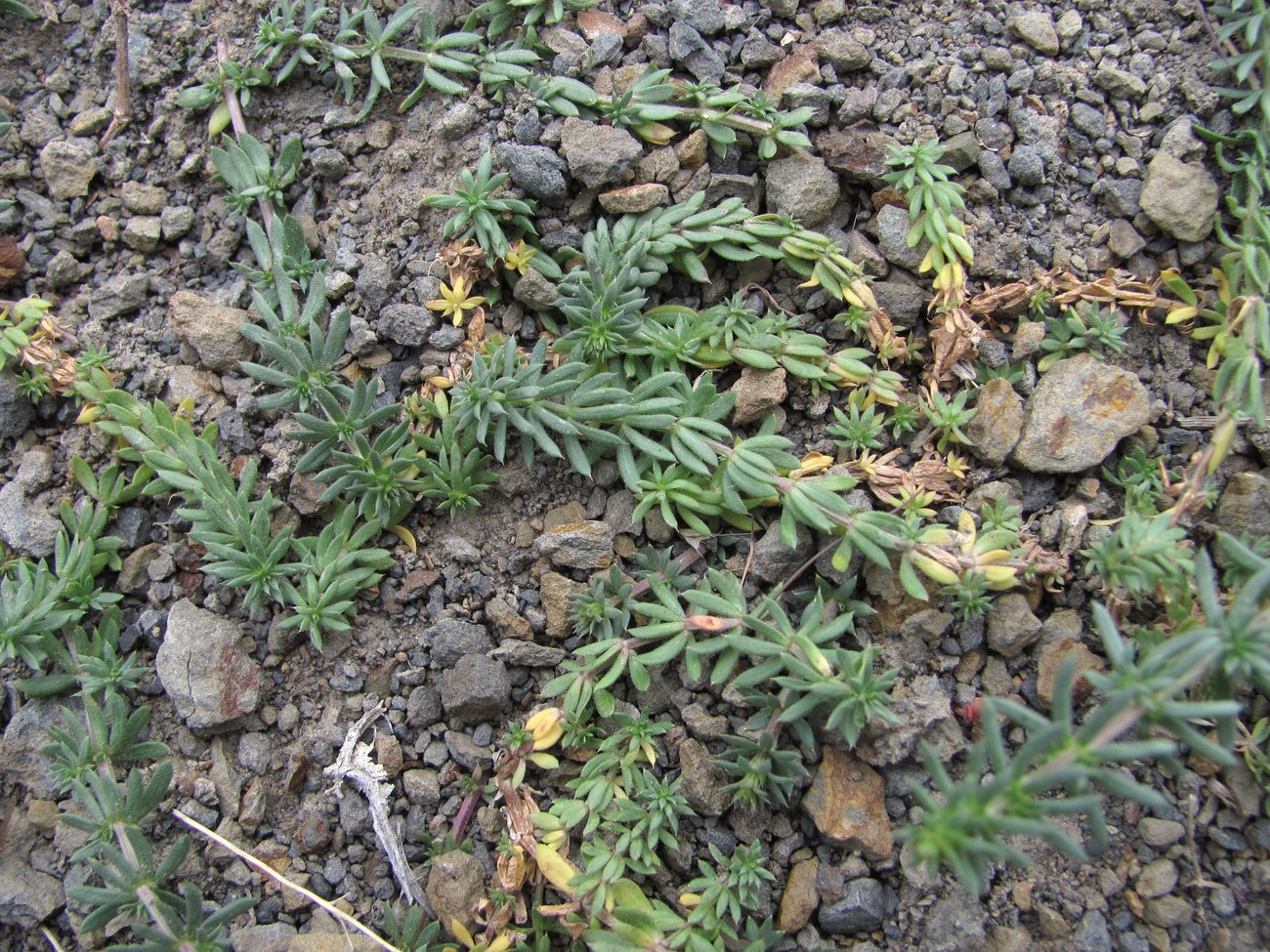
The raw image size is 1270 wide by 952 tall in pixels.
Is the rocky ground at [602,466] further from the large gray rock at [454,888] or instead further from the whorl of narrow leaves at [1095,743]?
the whorl of narrow leaves at [1095,743]

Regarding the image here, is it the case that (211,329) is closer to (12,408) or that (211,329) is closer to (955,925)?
(12,408)

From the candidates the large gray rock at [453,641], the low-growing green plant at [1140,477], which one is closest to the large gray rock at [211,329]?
the large gray rock at [453,641]

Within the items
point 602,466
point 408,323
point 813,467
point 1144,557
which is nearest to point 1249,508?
point 1144,557

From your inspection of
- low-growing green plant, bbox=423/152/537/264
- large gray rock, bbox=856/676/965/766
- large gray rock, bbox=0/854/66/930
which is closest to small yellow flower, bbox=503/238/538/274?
low-growing green plant, bbox=423/152/537/264

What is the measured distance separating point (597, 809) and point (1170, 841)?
2061 mm

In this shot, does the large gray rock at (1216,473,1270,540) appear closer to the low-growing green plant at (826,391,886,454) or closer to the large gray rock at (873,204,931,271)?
the low-growing green plant at (826,391,886,454)

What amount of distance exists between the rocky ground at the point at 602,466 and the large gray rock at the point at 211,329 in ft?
0.06

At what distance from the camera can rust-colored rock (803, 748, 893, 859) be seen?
10.7 feet

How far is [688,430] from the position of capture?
11.9ft

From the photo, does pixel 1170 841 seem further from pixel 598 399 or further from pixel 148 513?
pixel 148 513

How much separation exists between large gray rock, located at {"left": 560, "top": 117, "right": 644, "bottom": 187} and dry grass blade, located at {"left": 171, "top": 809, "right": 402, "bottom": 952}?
3061 millimetres

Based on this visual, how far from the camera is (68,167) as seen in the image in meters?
4.36

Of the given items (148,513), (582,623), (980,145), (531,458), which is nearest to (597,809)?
(582,623)

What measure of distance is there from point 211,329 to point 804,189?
8.82ft
